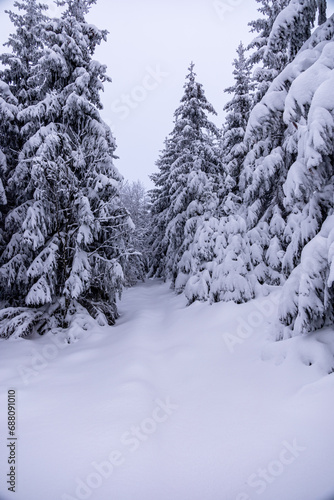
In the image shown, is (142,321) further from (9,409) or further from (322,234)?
(322,234)

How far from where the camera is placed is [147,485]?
10.1 feet

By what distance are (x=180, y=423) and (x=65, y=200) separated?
339 inches

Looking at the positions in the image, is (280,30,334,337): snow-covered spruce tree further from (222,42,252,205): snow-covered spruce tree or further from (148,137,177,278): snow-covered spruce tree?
(148,137,177,278): snow-covered spruce tree

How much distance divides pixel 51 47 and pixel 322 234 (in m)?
11.4

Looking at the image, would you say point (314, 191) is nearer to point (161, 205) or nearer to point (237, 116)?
point (237, 116)

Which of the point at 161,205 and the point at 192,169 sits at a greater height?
the point at 192,169

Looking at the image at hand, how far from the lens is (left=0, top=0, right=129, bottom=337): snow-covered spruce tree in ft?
31.0

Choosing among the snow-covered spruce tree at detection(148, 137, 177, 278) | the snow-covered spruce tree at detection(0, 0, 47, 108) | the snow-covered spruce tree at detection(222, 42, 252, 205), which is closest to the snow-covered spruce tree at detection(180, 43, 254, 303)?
the snow-covered spruce tree at detection(222, 42, 252, 205)

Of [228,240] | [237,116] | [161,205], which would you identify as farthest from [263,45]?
[161,205]

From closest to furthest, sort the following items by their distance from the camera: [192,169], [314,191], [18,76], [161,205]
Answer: [314,191] < [18,76] < [192,169] < [161,205]

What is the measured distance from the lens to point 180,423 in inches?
167

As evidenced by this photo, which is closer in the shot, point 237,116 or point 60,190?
point 60,190

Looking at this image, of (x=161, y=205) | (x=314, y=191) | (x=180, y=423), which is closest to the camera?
(x=180, y=423)

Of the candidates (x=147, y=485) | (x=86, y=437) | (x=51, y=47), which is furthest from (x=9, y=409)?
(x=51, y=47)
